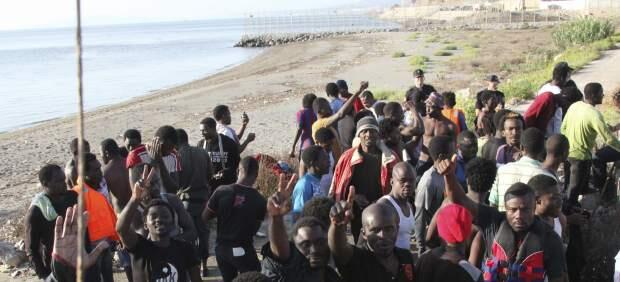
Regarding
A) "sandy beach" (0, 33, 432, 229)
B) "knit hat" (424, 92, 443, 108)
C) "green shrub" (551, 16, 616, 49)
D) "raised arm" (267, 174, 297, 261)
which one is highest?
"green shrub" (551, 16, 616, 49)

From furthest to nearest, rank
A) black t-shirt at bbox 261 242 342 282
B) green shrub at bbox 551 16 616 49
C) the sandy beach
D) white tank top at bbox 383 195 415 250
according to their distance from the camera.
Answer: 1. green shrub at bbox 551 16 616 49
2. the sandy beach
3. white tank top at bbox 383 195 415 250
4. black t-shirt at bbox 261 242 342 282

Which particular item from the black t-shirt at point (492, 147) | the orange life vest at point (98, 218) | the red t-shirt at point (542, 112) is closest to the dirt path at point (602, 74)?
the red t-shirt at point (542, 112)

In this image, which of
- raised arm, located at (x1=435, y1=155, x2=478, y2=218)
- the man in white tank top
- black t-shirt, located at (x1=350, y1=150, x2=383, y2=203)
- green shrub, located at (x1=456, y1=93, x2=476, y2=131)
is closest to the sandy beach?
green shrub, located at (x1=456, y1=93, x2=476, y2=131)

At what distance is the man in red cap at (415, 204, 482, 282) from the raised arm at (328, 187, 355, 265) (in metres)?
0.45

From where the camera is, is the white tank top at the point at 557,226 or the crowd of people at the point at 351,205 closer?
the crowd of people at the point at 351,205

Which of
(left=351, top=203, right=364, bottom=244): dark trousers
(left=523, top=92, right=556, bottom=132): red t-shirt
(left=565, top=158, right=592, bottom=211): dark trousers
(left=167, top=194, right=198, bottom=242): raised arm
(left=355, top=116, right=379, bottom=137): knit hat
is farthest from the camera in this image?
(left=523, top=92, right=556, bottom=132): red t-shirt

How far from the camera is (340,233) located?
3939 millimetres

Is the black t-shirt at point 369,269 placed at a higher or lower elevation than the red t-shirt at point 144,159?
lower

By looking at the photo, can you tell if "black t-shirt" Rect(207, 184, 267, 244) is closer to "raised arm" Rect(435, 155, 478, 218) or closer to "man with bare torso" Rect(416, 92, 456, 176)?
"raised arm" Rect(435, 155, 478, 218)

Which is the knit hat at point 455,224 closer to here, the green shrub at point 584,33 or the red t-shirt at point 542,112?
the red t-shirt at point 542,112

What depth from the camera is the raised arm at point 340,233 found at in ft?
12.8

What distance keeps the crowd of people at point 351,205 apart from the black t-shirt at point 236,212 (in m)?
0.01

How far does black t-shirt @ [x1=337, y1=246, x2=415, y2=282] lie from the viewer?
3.96 meters

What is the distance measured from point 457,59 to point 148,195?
34067 millimetres
